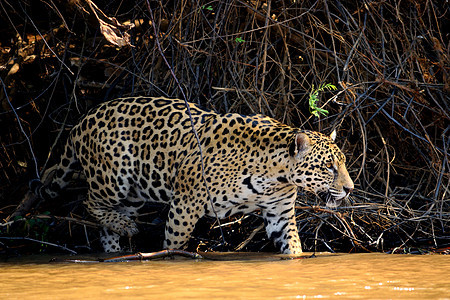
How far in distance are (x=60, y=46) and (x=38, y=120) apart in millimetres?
864

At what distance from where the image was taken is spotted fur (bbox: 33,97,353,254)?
5.27 metres

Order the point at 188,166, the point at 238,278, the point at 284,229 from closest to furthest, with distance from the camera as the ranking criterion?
the point at 238,278, the point at 188,166, the point at 284,229

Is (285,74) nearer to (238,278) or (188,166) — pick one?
(188,166)

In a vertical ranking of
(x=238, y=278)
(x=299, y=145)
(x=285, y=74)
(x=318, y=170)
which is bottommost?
(x=238, y=278)

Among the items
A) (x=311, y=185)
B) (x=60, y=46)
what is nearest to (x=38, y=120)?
(x=60, y=46)

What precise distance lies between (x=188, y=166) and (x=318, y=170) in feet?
3.55

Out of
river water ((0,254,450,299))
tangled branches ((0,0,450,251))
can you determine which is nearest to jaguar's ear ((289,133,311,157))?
river water ((0,254,450,299))

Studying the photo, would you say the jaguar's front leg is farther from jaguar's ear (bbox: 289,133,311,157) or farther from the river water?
jaguar's ear (bbox: 289,133,311,157)

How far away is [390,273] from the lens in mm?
4297

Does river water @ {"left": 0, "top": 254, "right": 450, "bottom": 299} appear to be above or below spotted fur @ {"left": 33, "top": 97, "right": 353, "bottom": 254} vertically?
below

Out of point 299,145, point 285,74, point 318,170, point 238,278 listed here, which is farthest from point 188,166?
point 285,74

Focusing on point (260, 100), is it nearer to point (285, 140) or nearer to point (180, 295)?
point (285, 140)

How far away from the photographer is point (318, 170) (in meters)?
5.22

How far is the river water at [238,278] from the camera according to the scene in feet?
11.9
